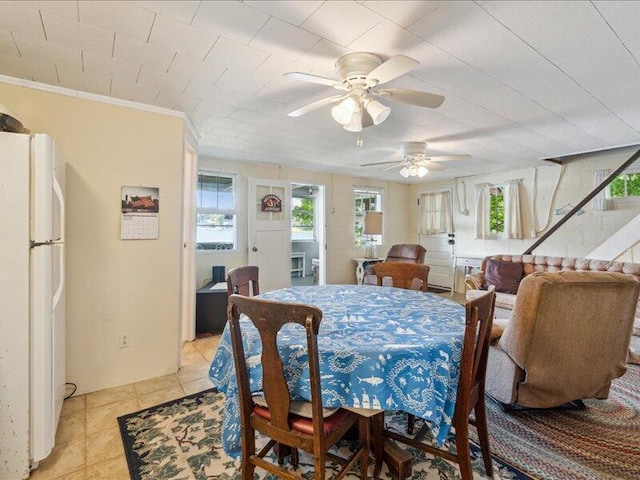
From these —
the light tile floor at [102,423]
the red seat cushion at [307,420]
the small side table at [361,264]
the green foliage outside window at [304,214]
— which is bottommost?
the light tile floor at [102,423]

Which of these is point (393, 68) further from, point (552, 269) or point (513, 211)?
point (513, 211)

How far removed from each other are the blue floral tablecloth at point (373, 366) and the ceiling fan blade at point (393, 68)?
1298 mm

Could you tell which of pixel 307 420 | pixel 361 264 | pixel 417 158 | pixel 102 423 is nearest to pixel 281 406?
pixel 307 420

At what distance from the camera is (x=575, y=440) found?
1.82 meters

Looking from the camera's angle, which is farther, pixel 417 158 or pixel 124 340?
pixel 417 158

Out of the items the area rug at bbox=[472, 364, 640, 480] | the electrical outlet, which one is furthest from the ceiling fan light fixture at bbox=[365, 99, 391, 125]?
the electrical outlet

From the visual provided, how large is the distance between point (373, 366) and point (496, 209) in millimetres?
5317

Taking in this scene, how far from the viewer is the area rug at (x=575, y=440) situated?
5.22 ft

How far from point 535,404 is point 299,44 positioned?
2548mm

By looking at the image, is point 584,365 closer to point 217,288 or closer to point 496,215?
point 217,288

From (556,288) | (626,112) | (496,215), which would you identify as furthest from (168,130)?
(496,215)

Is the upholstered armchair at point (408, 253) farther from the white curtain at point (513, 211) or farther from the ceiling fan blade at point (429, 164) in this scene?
the white curtain at point (513, 211)

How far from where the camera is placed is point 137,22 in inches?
60.1

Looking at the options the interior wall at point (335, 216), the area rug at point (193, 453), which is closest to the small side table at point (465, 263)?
the interior wall at point (335, 216)
